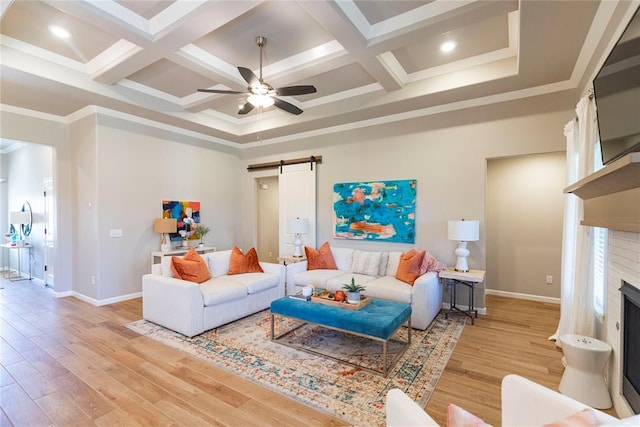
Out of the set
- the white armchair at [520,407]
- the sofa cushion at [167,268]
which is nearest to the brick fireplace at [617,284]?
the white armchair at [520,407]

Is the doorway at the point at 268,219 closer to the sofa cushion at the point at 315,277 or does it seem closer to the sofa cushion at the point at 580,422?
the sofa cushion at the point at 315,277

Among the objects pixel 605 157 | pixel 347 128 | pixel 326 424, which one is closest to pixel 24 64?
pixel 347 128

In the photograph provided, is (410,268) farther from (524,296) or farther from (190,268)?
(190,268)

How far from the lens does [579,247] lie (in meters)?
2.90

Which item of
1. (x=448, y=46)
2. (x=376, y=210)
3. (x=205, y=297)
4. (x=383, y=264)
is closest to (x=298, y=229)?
(x=376, y=210)

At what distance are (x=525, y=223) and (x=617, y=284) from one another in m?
3.06

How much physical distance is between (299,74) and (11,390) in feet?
13.7

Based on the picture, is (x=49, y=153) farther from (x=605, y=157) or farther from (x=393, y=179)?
(x=605, y=157)

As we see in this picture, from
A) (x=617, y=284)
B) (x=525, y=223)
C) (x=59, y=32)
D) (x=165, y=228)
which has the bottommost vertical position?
(x=617, y=284)

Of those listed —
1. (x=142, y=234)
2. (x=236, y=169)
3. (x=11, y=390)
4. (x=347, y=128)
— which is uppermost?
(x=347, y=128)

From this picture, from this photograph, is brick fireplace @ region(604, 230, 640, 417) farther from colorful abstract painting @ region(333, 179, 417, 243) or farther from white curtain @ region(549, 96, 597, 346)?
colorful abstract painting @ region(333, 179, 417, 243)

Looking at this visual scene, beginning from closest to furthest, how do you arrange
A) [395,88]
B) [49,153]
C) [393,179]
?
[395,88] → [393,179] → [49,153]

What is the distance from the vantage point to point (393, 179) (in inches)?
198

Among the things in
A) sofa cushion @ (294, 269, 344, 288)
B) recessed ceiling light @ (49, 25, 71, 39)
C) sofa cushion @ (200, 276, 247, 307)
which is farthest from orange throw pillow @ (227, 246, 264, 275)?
recessed ceiling light @ (49, 25, 71, 39)
